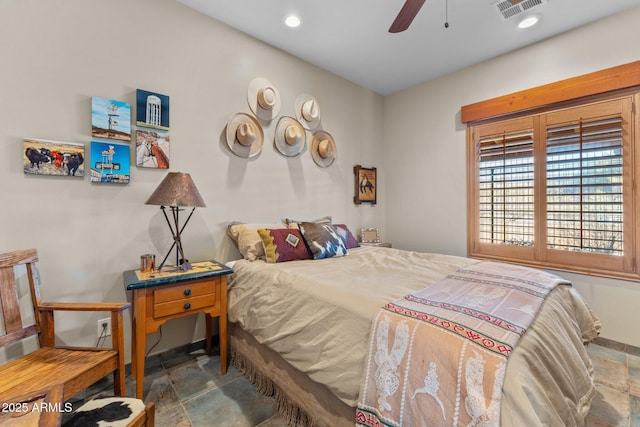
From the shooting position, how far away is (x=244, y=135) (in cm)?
239

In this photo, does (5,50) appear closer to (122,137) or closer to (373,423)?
(122,137)

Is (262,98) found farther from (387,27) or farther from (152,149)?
(387,27)

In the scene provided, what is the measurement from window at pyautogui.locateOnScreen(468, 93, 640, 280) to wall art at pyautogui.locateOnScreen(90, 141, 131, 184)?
3.32m

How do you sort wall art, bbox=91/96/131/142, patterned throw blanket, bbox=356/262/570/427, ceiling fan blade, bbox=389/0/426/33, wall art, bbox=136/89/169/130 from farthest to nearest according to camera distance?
1. wall art, bbox=136/89/169/130
2. wall art, bbox=91/96/131/142
3. ceiling fan blade, bbox=389/0/426/33
4. patterned throw blanket, bbox=356/262/570/427

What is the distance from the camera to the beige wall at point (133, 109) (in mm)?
1595

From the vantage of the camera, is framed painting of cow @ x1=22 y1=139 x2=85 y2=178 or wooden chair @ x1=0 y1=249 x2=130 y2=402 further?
framed painting of cow @ x1=22 y1=139 x2=85 y2=178

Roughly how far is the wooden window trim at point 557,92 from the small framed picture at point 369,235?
167 centimetres

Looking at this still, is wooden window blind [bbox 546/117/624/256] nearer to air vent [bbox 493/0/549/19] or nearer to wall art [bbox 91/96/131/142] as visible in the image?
air vent [bbox 493/0/549/19]

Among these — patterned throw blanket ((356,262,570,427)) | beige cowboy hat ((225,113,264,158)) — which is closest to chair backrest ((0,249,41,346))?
beige cowboy hat ((225,113,264,158))

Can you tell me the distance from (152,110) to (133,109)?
12 cm

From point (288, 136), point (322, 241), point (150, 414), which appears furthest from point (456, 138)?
point (150, 414)

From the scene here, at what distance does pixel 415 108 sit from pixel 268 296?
3.14 metres

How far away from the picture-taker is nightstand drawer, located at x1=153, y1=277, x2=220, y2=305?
5.41ft

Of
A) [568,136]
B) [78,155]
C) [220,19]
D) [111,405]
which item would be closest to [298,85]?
[220,19]
